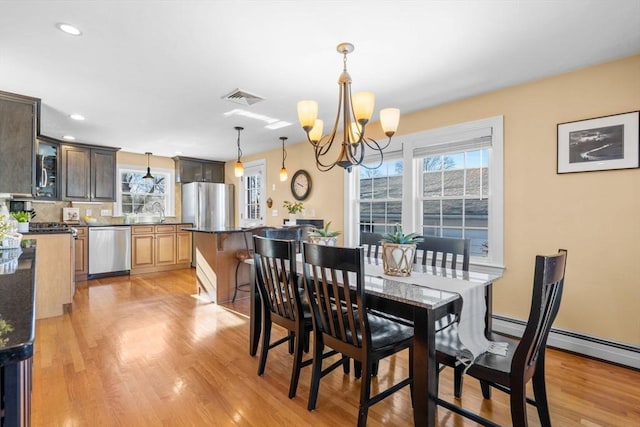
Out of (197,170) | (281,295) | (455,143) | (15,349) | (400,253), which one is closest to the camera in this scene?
(15,349)

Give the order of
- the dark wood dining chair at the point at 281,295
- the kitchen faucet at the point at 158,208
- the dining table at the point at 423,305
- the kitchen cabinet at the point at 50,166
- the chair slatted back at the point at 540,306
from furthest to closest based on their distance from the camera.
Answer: the kitchen faucet at the point at 158,208 < the kitchen cabinet at the point at 50,166 < the dark wood dining chair at the point at 281,295 < the dining table at the point at 423,305 < the chair slatted back at the point at 540,306

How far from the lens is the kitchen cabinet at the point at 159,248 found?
5.75m

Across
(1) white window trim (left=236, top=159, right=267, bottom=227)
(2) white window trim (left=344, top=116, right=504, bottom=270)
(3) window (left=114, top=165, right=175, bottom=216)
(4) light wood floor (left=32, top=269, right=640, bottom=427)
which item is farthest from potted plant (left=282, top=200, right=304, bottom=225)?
(3) window (left=114, top=165, right=175, bottom=216)

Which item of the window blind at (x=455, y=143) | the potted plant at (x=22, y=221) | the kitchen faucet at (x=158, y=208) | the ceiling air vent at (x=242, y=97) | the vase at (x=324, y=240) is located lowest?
the vase at (x=324, y=240)

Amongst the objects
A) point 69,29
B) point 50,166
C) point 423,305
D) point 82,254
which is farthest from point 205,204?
point 423,305

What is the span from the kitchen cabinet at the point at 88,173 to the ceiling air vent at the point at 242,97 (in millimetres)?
3735

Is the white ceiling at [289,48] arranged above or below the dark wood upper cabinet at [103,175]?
above

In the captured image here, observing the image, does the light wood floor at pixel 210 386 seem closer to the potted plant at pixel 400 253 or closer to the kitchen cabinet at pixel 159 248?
the potted plant at pixel 400 253

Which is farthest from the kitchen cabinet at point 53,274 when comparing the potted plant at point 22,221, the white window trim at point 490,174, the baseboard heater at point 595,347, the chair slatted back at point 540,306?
the baseboard heater at point 595,347

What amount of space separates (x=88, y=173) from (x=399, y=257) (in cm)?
584

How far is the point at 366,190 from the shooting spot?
438 cm

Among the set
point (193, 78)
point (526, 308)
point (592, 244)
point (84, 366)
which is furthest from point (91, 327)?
point (592, 244)

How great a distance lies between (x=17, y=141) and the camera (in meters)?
3.27

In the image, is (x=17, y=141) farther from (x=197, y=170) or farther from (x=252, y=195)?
(x=252, y=195)
